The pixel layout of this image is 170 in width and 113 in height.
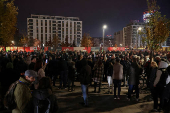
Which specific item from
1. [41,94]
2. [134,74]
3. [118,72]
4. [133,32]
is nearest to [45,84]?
[41,94]

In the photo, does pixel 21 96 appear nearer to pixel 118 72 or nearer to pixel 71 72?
pixel 118 72

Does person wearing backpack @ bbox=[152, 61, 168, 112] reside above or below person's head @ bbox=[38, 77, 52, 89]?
below

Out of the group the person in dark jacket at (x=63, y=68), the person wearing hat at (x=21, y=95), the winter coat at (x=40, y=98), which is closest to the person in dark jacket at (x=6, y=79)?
the person wearing hat at (x=21, y=95)

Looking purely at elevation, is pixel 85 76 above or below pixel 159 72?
below

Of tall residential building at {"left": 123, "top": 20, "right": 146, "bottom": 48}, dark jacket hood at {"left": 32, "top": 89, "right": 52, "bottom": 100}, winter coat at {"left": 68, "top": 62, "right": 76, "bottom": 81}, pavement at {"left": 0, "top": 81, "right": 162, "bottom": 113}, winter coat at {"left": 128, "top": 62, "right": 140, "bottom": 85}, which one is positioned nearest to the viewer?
dark jacket hood at {"left": 32, "top": 89, "right": 52, "bottom": 100}

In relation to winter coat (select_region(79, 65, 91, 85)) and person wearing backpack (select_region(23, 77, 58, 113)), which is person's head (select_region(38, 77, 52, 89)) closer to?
person wearing backpack (select_region(23, 77, 58, 113))

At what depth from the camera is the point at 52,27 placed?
121625mm

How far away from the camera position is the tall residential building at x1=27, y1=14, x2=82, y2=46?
118m

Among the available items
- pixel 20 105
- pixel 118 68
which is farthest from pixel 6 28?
pixel 20 105

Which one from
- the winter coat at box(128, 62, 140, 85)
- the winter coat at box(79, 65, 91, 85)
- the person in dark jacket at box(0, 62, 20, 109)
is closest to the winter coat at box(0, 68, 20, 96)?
the person in dark jacket at box(0, 62, 20, 109)

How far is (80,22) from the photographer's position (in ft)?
413

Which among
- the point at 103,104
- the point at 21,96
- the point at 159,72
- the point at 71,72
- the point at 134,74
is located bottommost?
the point at 103,104

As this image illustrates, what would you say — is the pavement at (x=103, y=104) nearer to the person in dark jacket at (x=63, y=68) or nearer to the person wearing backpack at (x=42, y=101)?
the person in dark jacket at (x=63, y=68)

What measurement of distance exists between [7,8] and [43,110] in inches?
669
